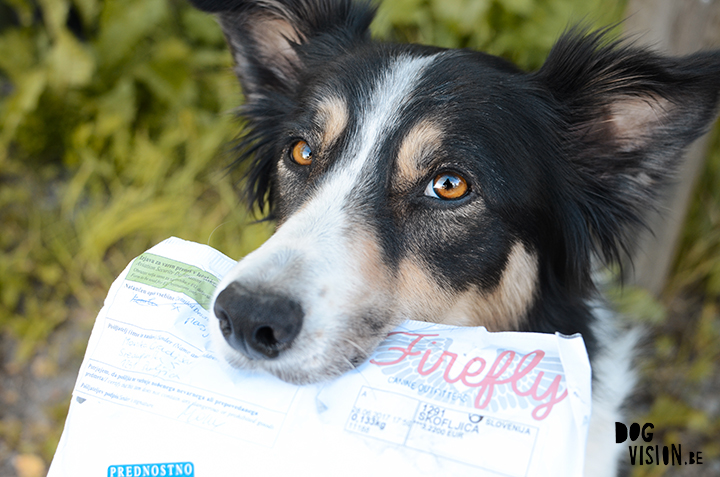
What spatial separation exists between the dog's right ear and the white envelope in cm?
144

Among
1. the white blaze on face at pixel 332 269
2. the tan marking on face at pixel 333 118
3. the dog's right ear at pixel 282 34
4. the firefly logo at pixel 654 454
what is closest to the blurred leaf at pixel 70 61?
the dog's right ear at pixel 282 34

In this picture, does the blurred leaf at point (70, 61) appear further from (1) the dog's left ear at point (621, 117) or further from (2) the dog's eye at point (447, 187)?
(1) the dog's left ear at point (621, 117)

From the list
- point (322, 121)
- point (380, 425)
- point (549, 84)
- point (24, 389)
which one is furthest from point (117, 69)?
point (380, 425)

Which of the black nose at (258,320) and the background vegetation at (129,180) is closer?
the black nose at (258,320)

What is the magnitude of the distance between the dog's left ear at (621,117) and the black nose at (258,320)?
1368mm

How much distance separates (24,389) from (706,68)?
423 cm

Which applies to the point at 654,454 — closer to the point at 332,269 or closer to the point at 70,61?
the point at 332,269

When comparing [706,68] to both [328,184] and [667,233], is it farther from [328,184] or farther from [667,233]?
[667,233]

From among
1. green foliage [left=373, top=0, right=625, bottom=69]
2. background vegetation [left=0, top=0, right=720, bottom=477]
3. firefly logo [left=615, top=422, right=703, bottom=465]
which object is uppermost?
green foliage [left=373, top=0, right=625, bottom=69]

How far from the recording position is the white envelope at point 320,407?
4.57 feet

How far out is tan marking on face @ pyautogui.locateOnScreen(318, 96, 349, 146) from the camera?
7.39 ft

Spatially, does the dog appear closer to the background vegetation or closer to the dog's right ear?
the dog's right ear

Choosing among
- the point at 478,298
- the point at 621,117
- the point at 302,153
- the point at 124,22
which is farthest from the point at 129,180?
the point at 621,117

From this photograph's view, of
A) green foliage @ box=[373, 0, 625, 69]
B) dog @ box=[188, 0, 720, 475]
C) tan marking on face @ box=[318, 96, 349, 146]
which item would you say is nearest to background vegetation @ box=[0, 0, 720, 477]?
green foliage @ box=[373, 0, 625, 69]
